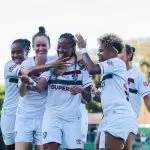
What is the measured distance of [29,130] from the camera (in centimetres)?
979

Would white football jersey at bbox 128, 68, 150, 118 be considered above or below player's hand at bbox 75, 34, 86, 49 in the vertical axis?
below

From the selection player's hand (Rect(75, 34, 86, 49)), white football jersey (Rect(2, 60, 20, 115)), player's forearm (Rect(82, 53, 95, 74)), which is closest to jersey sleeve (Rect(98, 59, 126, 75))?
player's forearm (Rect(82, 53, 95, 74))

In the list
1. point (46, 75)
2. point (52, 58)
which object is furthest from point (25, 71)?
point (52, 58)

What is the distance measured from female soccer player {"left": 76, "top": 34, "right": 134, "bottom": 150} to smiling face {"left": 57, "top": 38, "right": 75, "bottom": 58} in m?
0.45

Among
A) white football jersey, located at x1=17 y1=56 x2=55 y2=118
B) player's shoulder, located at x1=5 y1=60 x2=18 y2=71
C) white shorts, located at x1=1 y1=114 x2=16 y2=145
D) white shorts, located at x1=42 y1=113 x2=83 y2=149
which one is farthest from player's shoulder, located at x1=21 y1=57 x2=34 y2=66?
white shorts, located at x1=1 y1=114 x2=16 y2=145

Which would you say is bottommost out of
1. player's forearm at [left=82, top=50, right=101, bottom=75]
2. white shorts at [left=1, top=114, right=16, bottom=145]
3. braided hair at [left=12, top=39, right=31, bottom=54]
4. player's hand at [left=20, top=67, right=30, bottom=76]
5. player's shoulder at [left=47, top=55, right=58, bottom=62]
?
white shorts at [left=1, top=114, right=16, bottom=145]

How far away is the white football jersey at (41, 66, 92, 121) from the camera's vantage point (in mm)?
9188

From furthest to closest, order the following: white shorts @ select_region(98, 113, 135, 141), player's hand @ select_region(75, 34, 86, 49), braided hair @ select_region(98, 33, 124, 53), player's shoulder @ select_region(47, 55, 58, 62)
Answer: player's shoulder @ select_region(47, 55, 58, 62), player's hand @ select_region(75, 34, 86, 49), braided hair @ select_region(98, 33, 124, 53), white shorts @ select_region(98, 113, 135, 141)

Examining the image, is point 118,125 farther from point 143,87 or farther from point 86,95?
point 143,87

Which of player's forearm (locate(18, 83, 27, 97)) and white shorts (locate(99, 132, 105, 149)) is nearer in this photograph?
white shorts (locate(99, 132, 105, 149))

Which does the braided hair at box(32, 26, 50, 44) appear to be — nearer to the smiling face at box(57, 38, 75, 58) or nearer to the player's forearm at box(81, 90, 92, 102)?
the smiling face at box(57, 38, 75, 58)

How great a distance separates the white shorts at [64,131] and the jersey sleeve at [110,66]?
3.37ft

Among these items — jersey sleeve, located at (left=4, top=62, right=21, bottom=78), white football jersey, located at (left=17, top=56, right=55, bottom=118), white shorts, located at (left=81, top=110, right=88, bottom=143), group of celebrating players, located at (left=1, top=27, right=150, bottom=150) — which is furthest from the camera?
jersey sleeve, located at (left=4, top=62, right=21, bottom=78)

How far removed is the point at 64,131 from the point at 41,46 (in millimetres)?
1288
